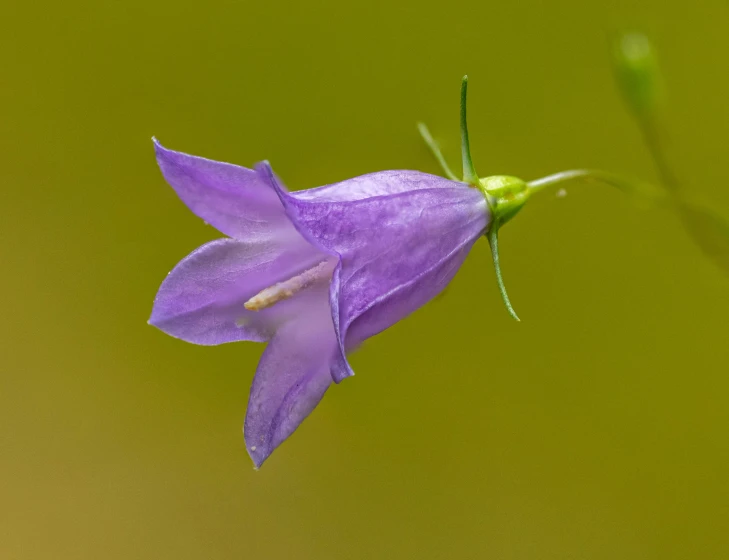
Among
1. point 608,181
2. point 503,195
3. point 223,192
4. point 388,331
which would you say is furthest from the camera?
point 388,331

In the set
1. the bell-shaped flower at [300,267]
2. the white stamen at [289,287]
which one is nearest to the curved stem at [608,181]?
the bell-shaped flower at [300,267]

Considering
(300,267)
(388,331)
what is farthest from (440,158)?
(388,331)

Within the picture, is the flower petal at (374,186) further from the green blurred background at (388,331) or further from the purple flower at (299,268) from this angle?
the green blurred background at (388,331)

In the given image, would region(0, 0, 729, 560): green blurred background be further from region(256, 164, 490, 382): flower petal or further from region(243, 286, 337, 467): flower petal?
region(243, 286, 337, 467): flower petal

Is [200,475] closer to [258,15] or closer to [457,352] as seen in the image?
[457,352]

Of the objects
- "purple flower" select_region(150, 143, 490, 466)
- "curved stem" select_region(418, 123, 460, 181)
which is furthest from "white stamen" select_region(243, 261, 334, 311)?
"curved stem" select_region(418, 123, 460, 181)

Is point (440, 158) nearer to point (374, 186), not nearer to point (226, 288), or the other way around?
point (374, 186)

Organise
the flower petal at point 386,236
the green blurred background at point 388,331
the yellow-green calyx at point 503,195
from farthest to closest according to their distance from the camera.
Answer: the green blurred background at point 388,331
the yellow-green calyx at point 503,195
the flower petal at point 386,236

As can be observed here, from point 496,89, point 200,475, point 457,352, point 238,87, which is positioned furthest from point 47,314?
point 496,89
